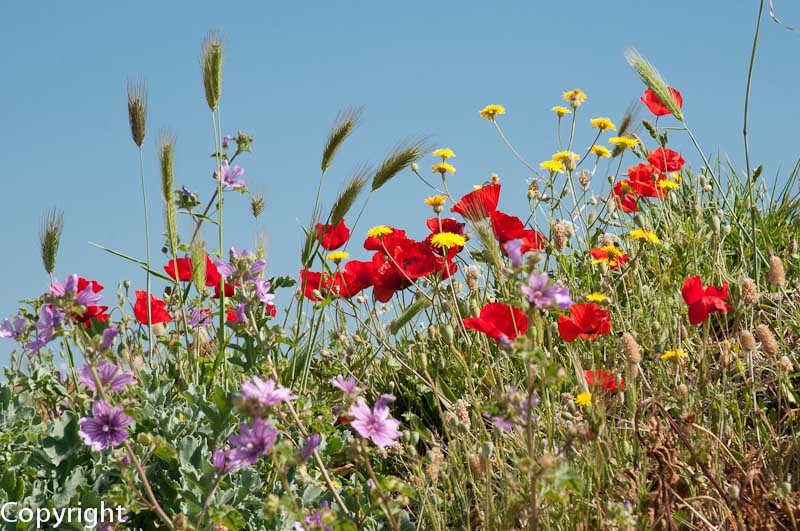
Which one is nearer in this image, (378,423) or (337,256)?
(378,423)

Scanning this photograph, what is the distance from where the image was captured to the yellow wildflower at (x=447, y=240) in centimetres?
308

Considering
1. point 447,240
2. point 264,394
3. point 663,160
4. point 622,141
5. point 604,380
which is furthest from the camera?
point 663,160

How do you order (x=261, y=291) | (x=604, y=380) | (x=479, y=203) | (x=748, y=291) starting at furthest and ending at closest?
(x=479, y=203) → (x=604, y=380) → (x=748, y=291) → (x=261, y=291)

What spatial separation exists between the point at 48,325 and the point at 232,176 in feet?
4.77

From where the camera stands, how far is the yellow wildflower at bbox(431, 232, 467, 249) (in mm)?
3076

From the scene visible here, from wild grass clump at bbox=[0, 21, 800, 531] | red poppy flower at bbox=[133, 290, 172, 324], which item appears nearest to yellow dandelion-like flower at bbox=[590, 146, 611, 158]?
wild grass clump at bbox=[0, 21, 800, 531]

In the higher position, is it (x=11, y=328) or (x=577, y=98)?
(x=577, y=98)

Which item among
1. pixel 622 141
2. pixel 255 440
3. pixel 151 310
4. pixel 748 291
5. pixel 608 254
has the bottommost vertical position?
pixel 255 440

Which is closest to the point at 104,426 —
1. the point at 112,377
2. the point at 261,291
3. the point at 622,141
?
the point at 112,377

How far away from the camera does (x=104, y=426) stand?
185 centimetres

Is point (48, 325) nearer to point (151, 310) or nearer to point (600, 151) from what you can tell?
point (151, 310)

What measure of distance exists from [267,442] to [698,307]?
58.9 inches

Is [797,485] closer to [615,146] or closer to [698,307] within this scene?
[698,307]

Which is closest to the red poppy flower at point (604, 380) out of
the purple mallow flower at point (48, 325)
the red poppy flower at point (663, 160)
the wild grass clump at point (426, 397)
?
the wild grass clump at point (426, 397)
